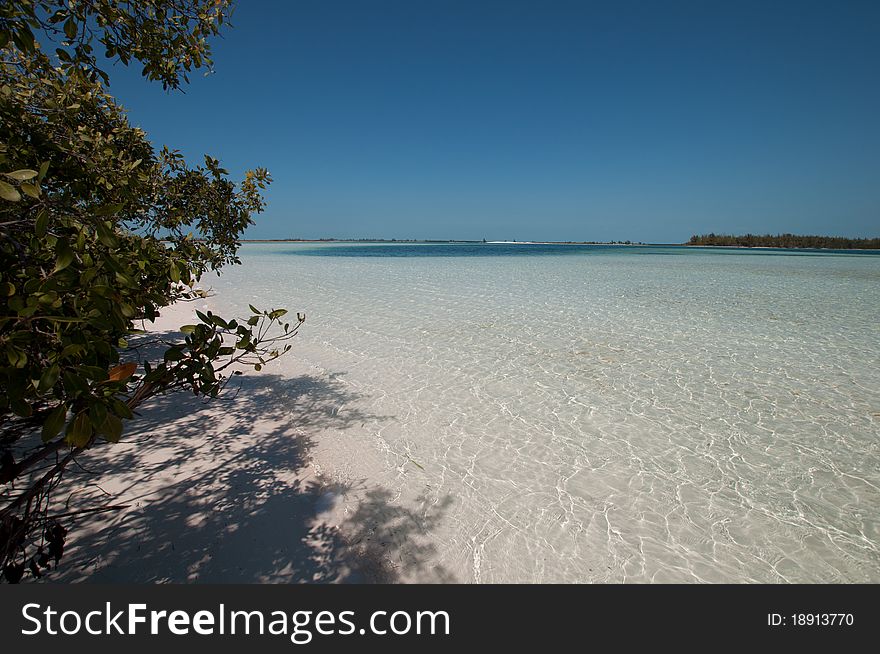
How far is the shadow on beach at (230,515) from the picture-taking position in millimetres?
2361

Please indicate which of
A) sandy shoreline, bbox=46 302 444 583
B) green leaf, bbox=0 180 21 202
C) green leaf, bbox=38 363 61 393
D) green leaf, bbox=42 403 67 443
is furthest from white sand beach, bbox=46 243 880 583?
green leaf, bbox=0 180 21 202

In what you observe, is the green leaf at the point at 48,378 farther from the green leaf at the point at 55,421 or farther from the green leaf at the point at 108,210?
the green leaf at the point at 108,210

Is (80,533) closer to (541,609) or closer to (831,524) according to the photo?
(541,609)

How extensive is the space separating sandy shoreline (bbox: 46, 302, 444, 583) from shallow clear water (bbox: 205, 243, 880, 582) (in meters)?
0.32

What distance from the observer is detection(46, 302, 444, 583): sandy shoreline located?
93.0 inches

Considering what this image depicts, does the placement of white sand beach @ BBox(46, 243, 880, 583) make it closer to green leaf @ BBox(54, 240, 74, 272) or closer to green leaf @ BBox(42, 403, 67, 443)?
green leaf @ BBox(42, 403, 67, 443)

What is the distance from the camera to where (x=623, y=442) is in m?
3.98

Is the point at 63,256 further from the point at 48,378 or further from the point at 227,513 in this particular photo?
the point at 227,513

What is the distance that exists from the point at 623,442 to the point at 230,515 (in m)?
3.63


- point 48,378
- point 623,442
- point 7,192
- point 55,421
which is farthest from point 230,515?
point 623,442

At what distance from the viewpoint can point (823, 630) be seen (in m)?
1.95

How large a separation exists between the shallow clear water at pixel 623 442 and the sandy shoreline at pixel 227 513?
318 mm

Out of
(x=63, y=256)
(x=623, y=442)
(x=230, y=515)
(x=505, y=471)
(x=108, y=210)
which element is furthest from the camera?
(x=623, y=442)

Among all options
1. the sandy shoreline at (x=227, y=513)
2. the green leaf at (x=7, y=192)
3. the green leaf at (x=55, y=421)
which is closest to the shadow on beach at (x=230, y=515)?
the sandy shoreline at (x=227, y=513)
